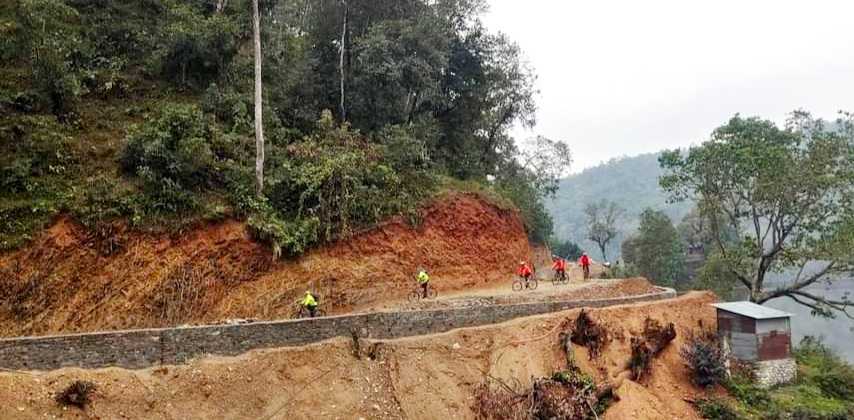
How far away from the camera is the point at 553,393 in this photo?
605 inches

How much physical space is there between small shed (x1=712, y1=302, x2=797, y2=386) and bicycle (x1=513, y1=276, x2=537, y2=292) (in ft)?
22.8

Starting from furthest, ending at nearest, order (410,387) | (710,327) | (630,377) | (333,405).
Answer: (710,327) → (630,377) → (410,387) → (333,405)

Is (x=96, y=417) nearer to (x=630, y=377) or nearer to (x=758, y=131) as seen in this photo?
(x=630, y=377)

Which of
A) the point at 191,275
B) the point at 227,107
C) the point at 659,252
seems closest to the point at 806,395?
the point at 191,275

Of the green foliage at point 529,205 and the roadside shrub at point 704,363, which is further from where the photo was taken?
the green foliage at point 529,205

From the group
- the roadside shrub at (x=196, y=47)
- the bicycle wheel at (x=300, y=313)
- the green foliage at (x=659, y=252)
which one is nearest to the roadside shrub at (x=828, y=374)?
the bicycle wheel at (x=300, y=313)

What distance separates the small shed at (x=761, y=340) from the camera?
20734mm

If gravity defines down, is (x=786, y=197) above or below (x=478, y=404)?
above

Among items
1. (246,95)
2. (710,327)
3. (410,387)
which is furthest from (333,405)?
(710,327)

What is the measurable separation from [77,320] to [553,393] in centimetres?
1241

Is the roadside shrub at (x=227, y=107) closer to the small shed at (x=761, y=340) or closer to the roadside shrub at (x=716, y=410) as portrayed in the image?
the roadside shrub at (x=716, y=410)

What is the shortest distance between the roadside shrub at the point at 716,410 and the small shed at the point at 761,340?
354 cm

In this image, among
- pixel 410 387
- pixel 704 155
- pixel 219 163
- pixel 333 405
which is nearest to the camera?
pixel 333 405

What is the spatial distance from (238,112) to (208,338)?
36.4 feet
